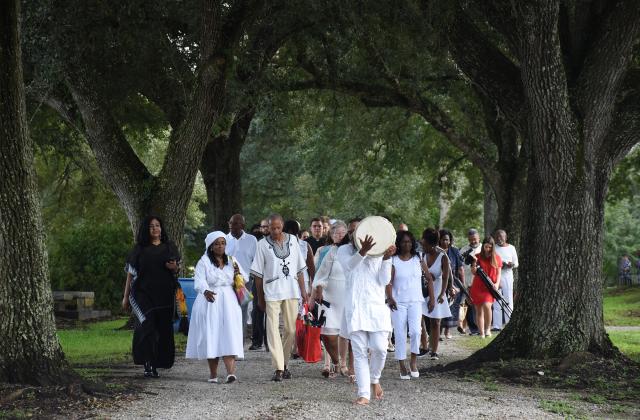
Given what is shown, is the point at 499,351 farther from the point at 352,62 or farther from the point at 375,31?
the point at 352,62

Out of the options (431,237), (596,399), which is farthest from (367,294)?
(431,237)

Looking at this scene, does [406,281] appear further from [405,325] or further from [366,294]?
[366,294]

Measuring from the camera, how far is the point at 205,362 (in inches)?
563

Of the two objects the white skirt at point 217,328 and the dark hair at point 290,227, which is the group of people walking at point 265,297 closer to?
the white skirt at point 217,328

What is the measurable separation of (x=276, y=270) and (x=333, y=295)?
0.74 metres

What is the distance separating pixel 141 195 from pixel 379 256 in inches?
368

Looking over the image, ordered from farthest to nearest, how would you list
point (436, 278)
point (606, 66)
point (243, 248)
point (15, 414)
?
point (243, 248) → point (436, 278) → point (606, 66) → point (15, 414)

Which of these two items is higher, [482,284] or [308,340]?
[482,284]

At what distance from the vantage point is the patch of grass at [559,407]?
9871 mm

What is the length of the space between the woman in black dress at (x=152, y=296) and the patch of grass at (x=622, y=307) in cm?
1374

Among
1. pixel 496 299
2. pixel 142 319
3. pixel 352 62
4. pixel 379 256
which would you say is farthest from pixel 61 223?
pixel 379 256

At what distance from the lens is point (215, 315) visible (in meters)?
12.1

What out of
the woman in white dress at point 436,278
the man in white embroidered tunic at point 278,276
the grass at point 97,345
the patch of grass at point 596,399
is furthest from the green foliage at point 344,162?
the patch of grass at point 596,399

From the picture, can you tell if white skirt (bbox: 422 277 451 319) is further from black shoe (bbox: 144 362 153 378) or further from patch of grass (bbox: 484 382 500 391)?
black shoe (bbox: 144 362 153 378)
